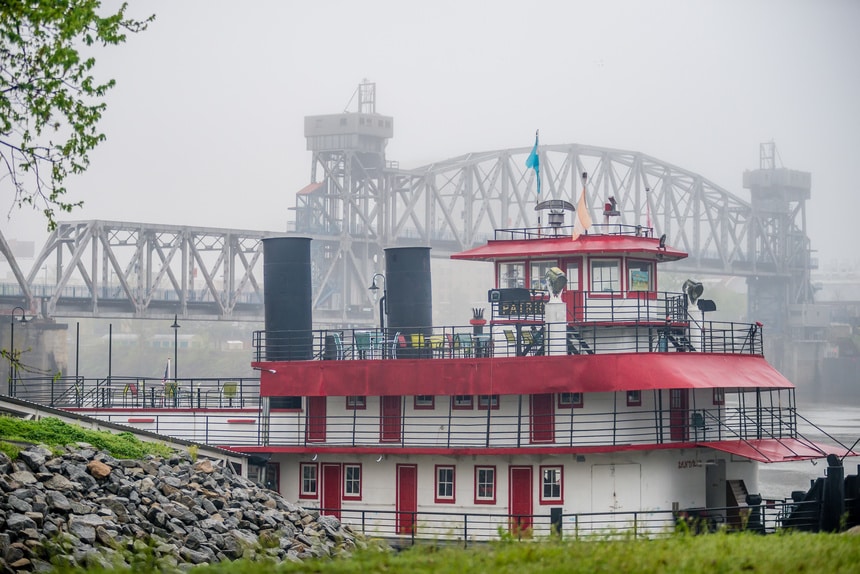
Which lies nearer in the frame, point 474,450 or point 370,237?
point 474,450

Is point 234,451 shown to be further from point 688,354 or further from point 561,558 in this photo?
point 561,558

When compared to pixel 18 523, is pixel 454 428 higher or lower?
higher

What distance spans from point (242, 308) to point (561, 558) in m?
80.6

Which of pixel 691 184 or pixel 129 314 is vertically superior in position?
pixel 691 184

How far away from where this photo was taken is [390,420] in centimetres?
2680

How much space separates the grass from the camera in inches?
824

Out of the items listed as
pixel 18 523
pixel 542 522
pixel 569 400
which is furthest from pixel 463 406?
pixel 18 523

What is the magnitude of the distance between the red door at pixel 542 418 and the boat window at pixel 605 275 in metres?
2.97

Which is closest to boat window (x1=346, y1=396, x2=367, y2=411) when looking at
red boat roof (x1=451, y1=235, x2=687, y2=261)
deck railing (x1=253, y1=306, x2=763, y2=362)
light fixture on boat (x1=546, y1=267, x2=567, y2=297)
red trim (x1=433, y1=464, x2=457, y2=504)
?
deck railing (x1=253, y1=306, x2=763, y2=362)

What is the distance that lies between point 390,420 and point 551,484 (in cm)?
400

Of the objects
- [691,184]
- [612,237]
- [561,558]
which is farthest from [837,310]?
[561,558]

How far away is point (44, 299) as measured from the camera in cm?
7975

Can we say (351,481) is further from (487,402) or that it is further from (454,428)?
(487,402)

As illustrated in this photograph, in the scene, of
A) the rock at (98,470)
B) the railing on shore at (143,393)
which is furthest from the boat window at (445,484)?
the rock at (98,470)
